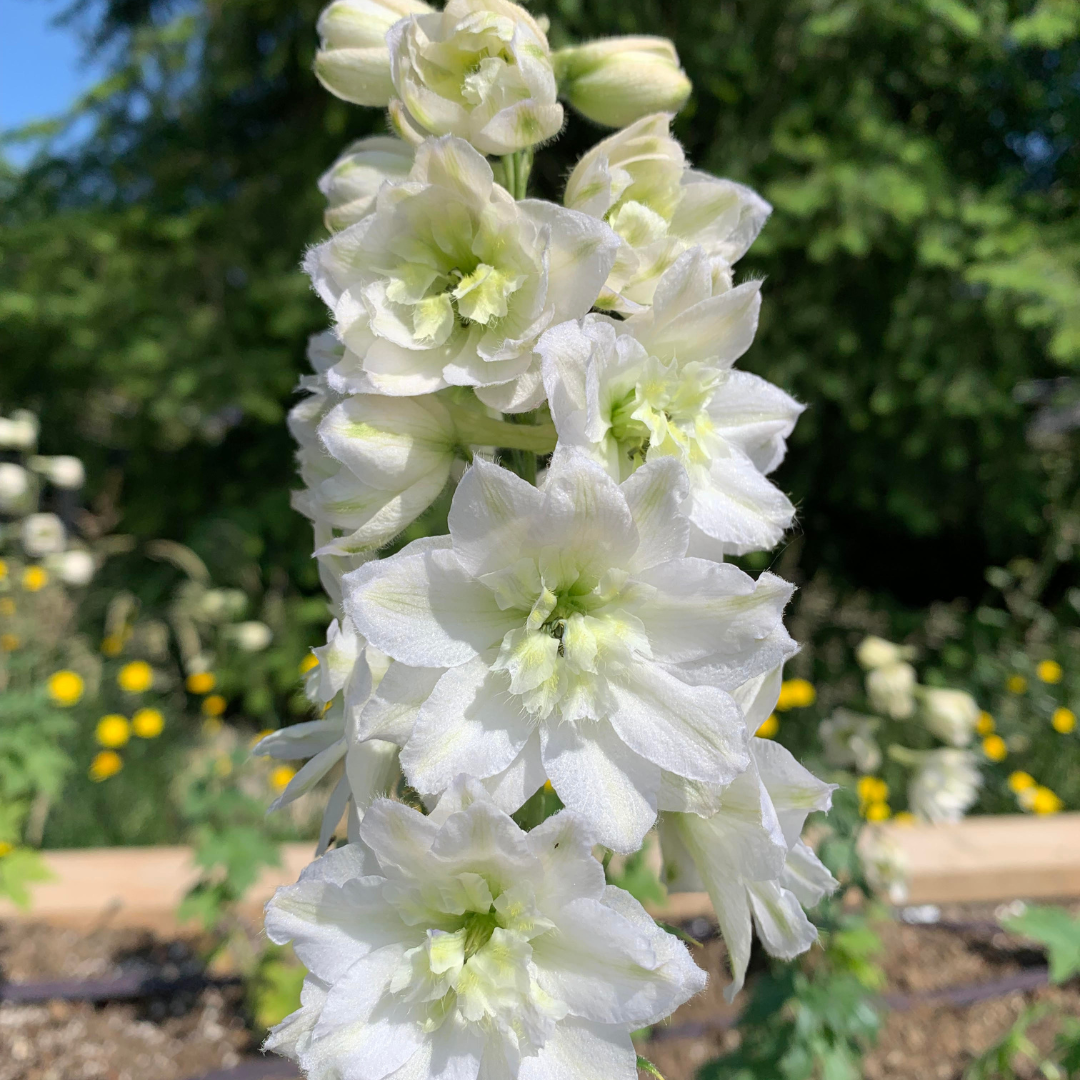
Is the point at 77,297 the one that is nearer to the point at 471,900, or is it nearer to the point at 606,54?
the point at 606,54

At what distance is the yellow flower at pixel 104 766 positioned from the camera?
3004mm

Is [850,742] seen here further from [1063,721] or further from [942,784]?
[1063,721]

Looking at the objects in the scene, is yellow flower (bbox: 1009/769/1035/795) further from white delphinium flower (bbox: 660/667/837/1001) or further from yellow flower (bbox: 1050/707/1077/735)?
white delphinium flower (bbox: 660/667/837/1001)

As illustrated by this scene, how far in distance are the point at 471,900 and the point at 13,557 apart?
3388 millimetres

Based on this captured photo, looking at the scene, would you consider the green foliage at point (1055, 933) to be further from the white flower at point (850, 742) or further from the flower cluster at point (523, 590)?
the flower cluster at point (523, 590)

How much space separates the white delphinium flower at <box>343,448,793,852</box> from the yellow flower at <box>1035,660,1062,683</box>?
3.46m

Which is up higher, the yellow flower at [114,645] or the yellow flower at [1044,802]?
the yellow flower at [114,645]

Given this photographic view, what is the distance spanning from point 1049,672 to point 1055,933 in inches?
79.2

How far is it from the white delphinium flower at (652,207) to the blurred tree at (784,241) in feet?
7.65

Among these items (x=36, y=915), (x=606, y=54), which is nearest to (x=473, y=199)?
(x=606, y=54)

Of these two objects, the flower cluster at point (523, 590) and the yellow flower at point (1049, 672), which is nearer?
the flower cluster at point (523, 590)

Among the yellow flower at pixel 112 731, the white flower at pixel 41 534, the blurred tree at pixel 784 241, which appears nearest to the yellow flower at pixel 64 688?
the yellow flower at pixel 112 731

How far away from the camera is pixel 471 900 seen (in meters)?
0.73

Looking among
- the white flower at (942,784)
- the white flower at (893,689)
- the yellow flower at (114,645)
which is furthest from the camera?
the yellow flower at (114,645)
